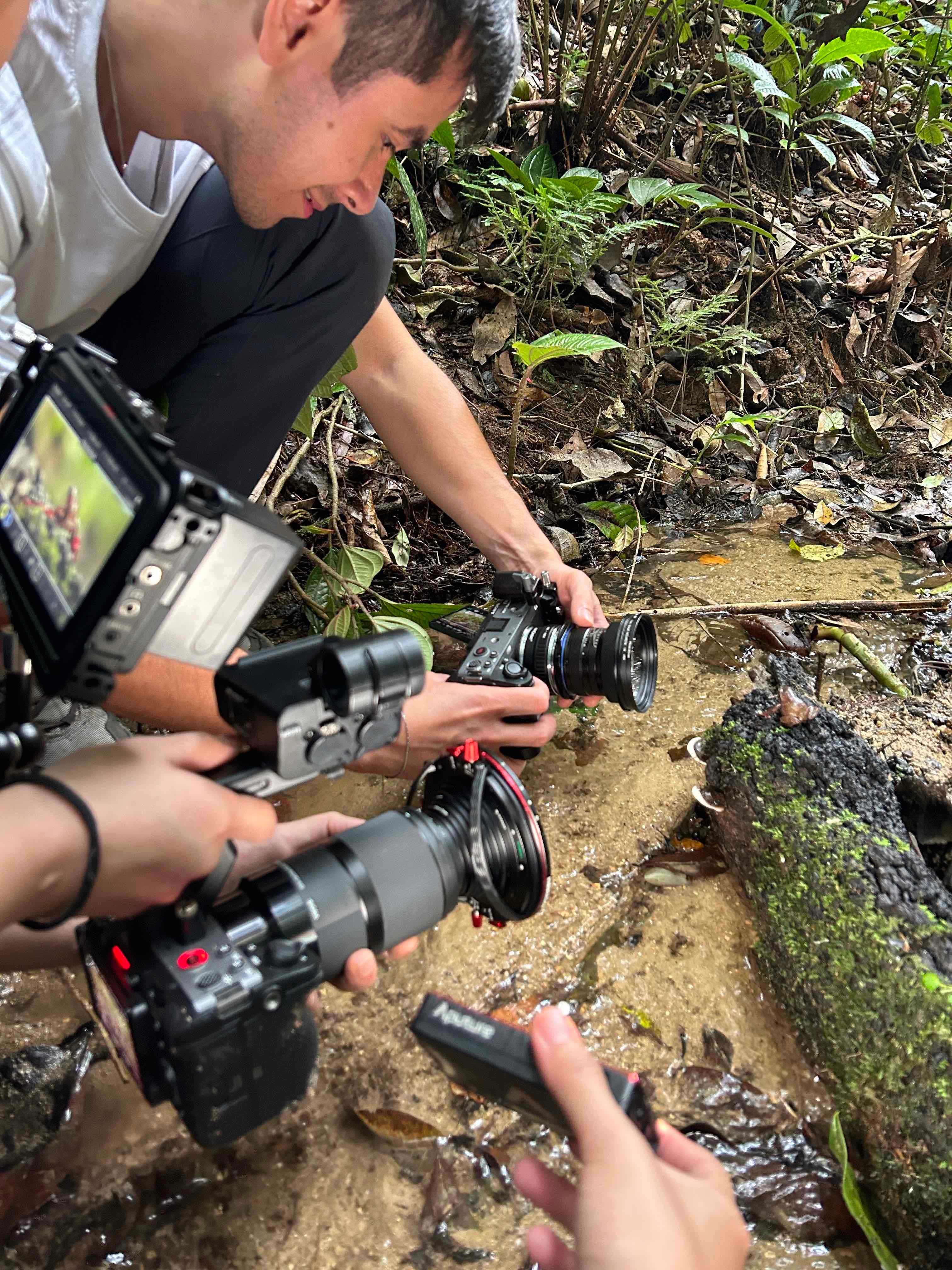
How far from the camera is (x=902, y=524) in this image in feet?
11.8

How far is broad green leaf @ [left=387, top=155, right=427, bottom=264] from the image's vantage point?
3104 mm

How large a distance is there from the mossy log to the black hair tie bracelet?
1235 millimetres

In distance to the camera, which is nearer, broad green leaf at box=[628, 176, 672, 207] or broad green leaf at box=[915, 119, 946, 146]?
broad green leaf at box=[628, 176, 672, 207]

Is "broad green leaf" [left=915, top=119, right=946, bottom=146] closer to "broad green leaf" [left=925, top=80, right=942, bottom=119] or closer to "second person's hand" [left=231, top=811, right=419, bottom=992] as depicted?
"broad green leaf" [left=925, top=80, right=942, bottom=119]

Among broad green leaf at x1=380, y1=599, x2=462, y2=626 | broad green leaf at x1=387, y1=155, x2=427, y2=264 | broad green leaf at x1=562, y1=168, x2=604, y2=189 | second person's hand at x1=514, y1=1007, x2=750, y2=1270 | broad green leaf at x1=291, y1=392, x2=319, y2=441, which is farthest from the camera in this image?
broad green leaf at x1=562, y1=168, x2=604, y2=189

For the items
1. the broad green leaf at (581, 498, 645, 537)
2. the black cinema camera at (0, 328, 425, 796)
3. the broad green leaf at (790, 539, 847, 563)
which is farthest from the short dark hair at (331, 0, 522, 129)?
the broad green leaf at (790, 539, 847, 563)

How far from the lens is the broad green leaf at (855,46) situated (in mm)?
3695

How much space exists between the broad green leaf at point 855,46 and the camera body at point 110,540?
12.1 feet

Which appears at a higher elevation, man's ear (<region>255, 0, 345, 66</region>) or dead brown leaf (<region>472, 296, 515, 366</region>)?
man's ear (<region>255, 0, 345, 66</region>)

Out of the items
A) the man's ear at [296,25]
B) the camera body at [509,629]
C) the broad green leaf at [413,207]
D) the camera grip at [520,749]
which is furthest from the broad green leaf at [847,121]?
the camera grip at [520,749]

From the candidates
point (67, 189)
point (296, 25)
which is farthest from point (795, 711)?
point (67, 189)

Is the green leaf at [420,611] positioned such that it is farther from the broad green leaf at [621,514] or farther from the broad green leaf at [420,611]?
the broad green leaf at [621,514]

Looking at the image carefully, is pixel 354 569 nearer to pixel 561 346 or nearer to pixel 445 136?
pixel 561 346

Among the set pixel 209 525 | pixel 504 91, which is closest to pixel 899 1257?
pixel 209 525
